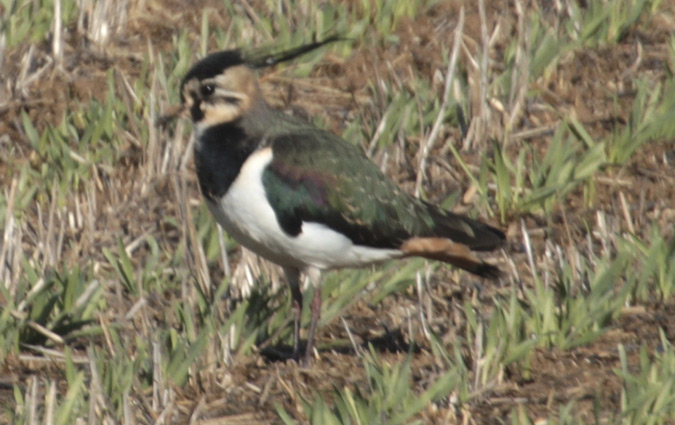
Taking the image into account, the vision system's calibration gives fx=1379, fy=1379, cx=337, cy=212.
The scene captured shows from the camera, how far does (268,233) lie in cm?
487

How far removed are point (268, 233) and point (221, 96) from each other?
0.64 m

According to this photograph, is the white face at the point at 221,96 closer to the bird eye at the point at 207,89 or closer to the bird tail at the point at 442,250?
the bird eye at the point at 207,89

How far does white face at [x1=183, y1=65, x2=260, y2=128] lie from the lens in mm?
5195

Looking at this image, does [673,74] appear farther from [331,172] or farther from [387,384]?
[387,384]

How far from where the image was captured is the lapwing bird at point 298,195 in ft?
16.2

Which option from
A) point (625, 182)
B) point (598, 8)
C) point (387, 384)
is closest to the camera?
point (387, 384)

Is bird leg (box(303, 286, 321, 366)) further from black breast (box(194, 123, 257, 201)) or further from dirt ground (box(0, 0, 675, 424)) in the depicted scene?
black breast (box(194, 123, 257, 201))

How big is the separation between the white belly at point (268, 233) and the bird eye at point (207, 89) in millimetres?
332

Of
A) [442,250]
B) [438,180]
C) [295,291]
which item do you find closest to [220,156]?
[295,291]

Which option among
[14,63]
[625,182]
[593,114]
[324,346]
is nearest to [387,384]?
[324,346]

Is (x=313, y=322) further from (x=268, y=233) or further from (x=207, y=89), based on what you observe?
(x=207, y=89)

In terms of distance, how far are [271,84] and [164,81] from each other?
77 centimetres

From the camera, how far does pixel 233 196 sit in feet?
16.0

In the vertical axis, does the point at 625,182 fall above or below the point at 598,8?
below
